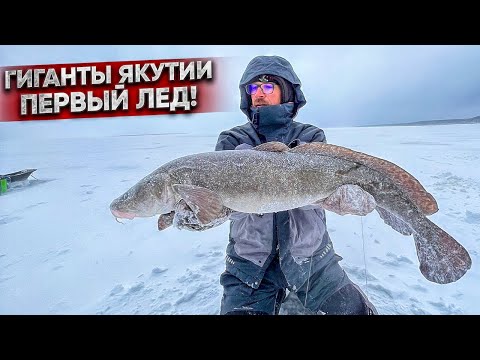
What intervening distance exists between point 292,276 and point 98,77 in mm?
4008

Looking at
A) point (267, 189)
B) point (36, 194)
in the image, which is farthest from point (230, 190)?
point (36, 194)

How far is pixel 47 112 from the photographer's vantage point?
4488 millimetres

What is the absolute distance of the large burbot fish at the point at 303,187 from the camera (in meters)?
2.58

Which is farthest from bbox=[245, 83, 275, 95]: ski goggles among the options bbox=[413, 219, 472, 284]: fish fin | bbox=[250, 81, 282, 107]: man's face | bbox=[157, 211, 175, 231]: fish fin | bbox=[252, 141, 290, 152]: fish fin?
bbox=[413, 219, 472, 284]: fish fin

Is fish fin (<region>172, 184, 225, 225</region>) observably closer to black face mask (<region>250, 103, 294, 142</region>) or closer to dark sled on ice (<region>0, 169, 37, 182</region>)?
black face mask (<region>250, 103, 294, 142</region>)

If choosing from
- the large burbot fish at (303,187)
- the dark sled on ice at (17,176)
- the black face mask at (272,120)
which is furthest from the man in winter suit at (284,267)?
the dark sled on ice at (17,176)

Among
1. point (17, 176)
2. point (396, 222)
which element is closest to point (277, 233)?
point (396, 222)

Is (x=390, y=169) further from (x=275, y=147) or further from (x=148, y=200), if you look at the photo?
(x=148, y=200)

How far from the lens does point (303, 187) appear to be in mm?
2686

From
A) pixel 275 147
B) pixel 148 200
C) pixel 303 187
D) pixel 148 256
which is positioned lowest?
pixel 148 256

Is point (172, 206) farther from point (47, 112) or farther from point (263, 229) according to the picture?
point (47, 112)

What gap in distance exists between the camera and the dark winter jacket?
291cm

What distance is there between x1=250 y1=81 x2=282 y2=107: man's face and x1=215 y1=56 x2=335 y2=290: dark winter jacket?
0.12 meters

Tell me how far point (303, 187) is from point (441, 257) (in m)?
1.30
